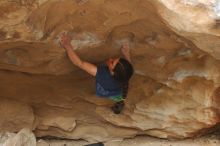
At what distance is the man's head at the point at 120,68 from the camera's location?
2.28m

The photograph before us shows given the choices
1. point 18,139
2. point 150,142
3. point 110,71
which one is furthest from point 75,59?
point 150,142

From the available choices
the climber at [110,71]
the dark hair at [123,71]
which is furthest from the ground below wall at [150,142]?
the dark hair at [123,71]

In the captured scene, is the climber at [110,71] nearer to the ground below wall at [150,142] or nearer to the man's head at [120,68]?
the man's head at [120,68]

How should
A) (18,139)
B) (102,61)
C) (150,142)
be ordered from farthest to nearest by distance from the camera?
(150,142) → (102,61) → (18,139)

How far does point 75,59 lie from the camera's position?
2.29 m

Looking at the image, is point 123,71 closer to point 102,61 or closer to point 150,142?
point 102,61

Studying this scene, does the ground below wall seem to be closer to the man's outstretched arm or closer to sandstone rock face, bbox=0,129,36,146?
sandstone rock face, bbox=0,129,36,146

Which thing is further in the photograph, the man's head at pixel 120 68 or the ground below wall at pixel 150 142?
the ground below wall at pixel 150 142

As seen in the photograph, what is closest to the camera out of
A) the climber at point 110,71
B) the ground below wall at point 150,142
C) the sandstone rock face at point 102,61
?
the sandstone rock face at point 102,61

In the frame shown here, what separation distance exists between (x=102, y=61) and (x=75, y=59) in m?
0.22

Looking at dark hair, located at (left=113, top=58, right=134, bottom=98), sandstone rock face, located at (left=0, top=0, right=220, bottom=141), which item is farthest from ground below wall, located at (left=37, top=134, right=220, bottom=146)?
dark hair, located at (left=113, top=58, right=134, bottom=98)

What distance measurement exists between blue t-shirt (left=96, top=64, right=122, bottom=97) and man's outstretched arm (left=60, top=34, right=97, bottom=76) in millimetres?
37

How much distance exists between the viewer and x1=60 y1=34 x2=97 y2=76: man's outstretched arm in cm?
220

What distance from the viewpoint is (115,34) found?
229 cm
